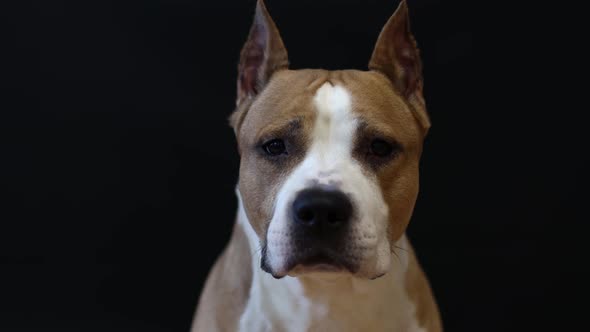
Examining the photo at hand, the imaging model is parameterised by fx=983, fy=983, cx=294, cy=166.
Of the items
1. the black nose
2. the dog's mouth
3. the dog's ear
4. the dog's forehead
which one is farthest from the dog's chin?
the dog's ear

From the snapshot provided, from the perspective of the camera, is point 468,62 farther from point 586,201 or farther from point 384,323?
point 384,323

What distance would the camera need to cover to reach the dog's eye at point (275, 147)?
137 inches

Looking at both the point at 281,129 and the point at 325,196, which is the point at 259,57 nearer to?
the point at 281,129

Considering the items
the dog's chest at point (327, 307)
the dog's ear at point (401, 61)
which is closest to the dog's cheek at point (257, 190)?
the dog's chest at point (327, 307)

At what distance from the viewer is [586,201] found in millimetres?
5113

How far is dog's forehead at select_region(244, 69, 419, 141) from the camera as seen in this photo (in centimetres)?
347

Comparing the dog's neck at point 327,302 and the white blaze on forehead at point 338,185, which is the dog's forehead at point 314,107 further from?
the dog's neck at point 327,302

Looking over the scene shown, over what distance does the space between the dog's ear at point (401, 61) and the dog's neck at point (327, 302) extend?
1.86ft

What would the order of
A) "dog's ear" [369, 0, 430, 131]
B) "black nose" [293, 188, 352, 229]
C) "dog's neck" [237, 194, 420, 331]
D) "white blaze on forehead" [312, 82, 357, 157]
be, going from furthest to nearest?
"dog's ear" [369, 0, 430, 131], "dog's neck" [237, 194, 420, 331], "white blaze on forehead" [312, 82, 357, 157], "black nose" [293, 188, 352, 229]

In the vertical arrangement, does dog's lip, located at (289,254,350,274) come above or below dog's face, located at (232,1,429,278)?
below

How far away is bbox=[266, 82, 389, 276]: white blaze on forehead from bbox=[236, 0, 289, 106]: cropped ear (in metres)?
0.38

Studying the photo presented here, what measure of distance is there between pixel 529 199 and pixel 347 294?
1.81 m

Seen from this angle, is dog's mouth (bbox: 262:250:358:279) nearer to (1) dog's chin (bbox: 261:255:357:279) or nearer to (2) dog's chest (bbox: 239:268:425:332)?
(1) dog's chin (bbox: 261:255:357:279)

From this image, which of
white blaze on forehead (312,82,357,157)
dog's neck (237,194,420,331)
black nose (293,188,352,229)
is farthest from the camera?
dog's neck (237,194,420,331)
